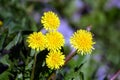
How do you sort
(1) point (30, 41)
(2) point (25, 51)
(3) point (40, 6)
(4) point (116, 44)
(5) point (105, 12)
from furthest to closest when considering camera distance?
(5) point (105, 12), (4) point (116, 44), (3) point (40, 6), (2) point (25, 51), (1) point (30, 41)

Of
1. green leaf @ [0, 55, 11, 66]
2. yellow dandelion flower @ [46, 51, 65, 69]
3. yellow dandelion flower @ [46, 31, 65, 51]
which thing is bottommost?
yellow dandelion flower @ [46, 51, 65, 69]

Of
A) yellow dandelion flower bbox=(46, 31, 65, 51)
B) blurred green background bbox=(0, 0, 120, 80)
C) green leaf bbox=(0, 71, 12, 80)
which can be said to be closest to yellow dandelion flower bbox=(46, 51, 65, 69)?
yellow dandelion flower bbox=(46, 31, 65, 51)

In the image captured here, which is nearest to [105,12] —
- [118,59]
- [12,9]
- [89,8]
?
[89,8]

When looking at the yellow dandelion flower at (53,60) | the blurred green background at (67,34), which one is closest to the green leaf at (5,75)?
the blurred green background at (67,34)

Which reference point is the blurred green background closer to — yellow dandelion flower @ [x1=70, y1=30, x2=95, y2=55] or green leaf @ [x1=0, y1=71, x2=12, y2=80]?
green leaf @ [x1=0, y1=71, x2=12, y2=80]

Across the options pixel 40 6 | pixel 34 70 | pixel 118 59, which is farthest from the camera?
pixel 118 59

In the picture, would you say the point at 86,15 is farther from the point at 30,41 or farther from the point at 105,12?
the point at 30,41

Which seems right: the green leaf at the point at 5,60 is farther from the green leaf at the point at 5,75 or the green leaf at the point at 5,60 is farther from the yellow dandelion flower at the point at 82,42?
the yellow dandelion flower at the point at 82,42
